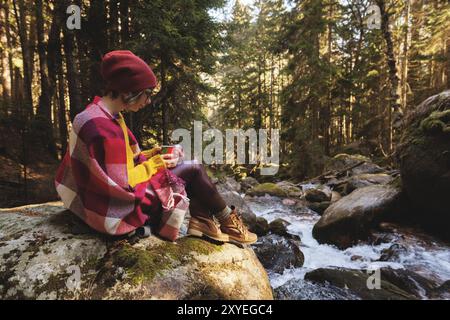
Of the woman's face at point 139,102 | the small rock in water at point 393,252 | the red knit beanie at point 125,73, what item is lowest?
the small rock in water at point 393,252

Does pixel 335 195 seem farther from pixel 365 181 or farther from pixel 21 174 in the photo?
pixel 21 174

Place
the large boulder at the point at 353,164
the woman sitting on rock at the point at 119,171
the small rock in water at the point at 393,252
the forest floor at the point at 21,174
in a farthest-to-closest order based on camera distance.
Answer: the large boulder at the point at 353,164 < the forest floor at the point at 21,174 < the small rock in water at the point at 393,252 < the woman sitting on rock at the point at 119,171

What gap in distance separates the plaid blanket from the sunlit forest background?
6.28 metres

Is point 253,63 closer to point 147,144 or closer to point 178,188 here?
point 147,144

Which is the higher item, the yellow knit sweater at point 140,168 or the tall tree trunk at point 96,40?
the tall tree trunk at point 96,40

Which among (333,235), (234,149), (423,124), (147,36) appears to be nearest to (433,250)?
(333,235)

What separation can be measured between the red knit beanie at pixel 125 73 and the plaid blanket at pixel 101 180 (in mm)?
254

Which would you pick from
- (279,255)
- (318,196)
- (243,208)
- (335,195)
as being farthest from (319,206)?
(279,255)

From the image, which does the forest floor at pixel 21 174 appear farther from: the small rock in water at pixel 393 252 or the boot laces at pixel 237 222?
the small rock in water at pixel 393 252

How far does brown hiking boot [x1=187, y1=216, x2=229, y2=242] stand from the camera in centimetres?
316

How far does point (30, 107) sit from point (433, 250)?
454 inches

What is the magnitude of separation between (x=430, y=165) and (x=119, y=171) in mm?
6436

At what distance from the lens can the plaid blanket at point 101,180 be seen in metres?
2.37

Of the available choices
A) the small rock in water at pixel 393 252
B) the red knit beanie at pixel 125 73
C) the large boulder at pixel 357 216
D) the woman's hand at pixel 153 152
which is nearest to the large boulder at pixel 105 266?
the woman's hand at pixel 153 152
